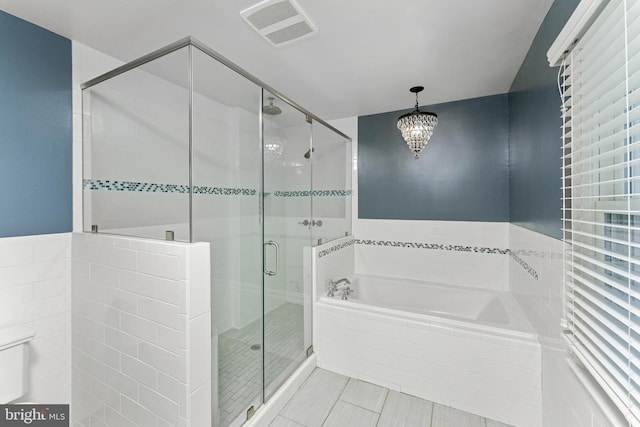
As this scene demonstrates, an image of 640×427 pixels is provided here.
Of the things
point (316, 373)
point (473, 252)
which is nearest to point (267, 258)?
point (316, 373)

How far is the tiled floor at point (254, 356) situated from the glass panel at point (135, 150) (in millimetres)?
867

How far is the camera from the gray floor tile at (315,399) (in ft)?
6.05

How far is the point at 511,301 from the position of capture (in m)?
2.45

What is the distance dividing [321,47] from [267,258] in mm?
1518

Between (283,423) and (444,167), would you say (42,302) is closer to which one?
(283,423)

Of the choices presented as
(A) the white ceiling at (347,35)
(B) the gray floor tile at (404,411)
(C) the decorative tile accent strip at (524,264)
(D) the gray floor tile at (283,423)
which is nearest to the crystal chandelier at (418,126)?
(A) the white ceiling at (347,35)

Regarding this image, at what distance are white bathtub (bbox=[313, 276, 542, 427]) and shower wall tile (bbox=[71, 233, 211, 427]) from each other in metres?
1.24

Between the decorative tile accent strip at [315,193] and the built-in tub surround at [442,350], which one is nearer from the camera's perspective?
the built-in tub surround at [442,350]

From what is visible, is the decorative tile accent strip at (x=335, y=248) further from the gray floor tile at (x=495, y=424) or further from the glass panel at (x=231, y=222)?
the gray floor tile at (x=495, y=424)

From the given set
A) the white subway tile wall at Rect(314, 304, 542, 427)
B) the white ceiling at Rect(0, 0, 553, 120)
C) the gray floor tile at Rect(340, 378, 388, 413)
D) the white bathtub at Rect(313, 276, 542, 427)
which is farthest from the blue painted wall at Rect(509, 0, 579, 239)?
the gray floor tile at Rect(340, 378, 388, 413)

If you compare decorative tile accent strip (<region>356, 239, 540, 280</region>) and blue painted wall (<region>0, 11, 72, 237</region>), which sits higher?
blue painted wall (<region>0, 11, 72, 237</region>)

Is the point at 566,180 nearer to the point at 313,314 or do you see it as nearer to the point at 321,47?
the point at 321,47

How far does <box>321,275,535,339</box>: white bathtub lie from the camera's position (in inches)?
78.6

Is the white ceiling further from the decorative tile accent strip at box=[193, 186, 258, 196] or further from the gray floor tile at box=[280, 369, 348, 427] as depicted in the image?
the gray floor tile at box=[280, 369, 348, 427]
